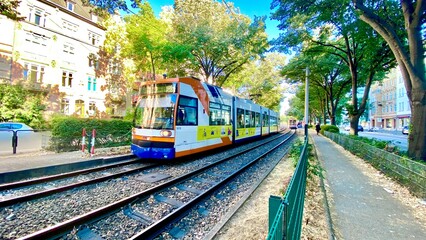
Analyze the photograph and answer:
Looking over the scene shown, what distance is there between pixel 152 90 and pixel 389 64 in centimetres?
1670

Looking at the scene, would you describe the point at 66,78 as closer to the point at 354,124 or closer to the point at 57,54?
the point at 57,54

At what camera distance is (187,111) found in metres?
8.97

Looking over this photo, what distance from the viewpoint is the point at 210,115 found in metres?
10.9

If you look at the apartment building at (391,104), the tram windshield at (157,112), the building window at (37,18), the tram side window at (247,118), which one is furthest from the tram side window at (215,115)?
the apartment building at (391,104)

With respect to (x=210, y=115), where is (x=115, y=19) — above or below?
above

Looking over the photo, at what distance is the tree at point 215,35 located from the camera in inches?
733

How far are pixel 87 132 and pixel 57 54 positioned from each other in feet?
59.4

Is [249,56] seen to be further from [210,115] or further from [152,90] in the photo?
[152,90]

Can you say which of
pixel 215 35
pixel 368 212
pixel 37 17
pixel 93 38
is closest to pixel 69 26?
pixel 93 38

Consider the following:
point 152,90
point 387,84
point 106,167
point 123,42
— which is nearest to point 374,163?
point 152,90

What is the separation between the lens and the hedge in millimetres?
10719

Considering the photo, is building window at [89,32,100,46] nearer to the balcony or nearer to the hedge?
the balcony

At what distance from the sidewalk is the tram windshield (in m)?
5.87

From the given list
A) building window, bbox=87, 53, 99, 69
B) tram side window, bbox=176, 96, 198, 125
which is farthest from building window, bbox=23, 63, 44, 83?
tram side window, bbox=176, 96, 198, 125
